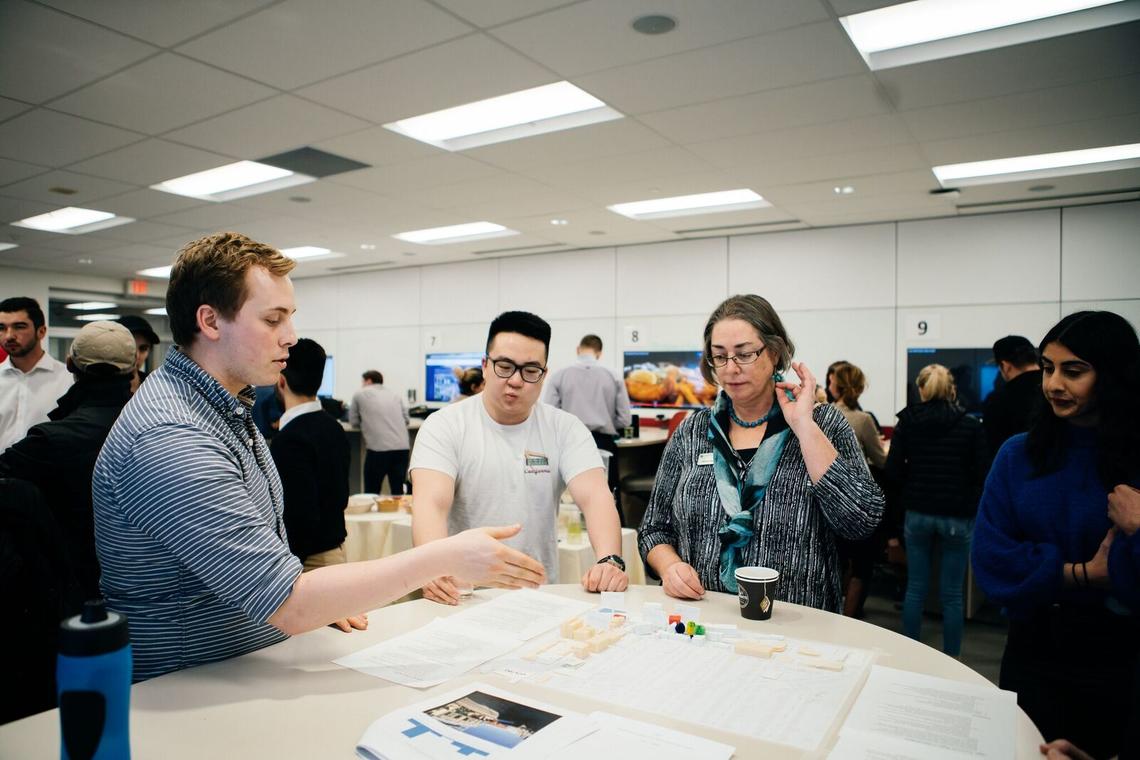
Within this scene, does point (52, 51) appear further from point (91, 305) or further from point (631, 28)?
point (91, 305)

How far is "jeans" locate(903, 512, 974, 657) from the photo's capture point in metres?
3.65

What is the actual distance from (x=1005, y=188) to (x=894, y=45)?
2.78 meters

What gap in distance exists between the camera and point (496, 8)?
2.84 m

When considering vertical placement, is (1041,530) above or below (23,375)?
below

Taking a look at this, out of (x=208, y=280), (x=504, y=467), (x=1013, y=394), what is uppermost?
(x=208, y=280)

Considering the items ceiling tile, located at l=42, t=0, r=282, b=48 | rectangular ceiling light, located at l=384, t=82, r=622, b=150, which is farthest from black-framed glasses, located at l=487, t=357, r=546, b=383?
rectangular ceiling light, located at l=384, t=82, r=622, b=150

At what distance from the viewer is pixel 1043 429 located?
182cm

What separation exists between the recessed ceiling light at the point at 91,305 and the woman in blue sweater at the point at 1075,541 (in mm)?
12451

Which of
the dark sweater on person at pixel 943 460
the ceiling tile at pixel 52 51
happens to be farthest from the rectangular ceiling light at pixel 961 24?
the ceiling tile at pixel 52 51

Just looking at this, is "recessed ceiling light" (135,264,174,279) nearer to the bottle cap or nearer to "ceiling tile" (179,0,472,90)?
"ceiling tile" (179,0,472,90)

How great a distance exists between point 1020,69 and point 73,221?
26.8 ft

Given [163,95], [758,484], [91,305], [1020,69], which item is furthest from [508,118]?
[91,305]

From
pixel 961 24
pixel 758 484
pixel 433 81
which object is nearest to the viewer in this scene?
pixel 758 484

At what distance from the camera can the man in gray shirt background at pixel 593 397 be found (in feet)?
20.4
